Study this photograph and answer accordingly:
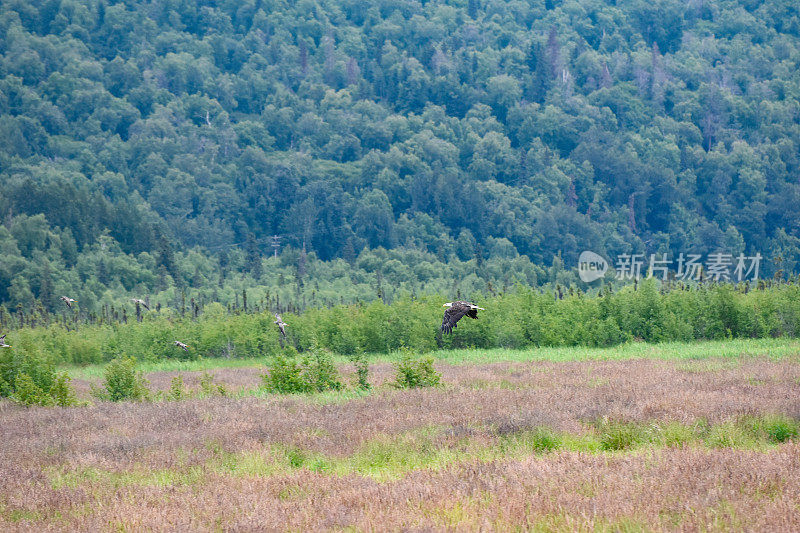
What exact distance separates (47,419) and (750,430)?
616 inches

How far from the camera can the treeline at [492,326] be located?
41.5 meters

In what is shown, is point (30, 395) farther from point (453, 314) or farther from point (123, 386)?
point (453, 314)

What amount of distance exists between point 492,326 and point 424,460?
33.4 m

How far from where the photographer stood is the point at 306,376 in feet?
77.4

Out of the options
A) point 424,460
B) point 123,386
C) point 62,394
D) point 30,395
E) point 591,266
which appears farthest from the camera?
point 591,266

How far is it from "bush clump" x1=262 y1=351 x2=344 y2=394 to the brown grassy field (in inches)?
71.0

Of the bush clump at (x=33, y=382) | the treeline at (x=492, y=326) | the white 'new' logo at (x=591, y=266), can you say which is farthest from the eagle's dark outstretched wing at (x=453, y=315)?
the white 'new' logo at (x=591, y=266)

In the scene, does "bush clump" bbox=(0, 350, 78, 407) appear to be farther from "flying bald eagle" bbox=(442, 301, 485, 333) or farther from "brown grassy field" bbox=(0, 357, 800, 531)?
"flying bald eagle" bbox=(442, 301, 485, 333)

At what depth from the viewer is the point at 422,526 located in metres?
8.22

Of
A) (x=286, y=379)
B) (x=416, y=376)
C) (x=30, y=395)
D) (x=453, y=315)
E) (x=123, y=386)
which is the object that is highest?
(x=453, y=315)

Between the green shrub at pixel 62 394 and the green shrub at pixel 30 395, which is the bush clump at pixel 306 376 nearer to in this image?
the green shrub at pixel 62 394

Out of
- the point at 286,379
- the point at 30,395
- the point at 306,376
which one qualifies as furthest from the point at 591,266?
the point at 30,395

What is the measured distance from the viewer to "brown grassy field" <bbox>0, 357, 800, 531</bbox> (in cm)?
869

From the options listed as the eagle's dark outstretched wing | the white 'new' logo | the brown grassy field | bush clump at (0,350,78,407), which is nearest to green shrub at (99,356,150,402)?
bush clump at (0,350,78,407)
